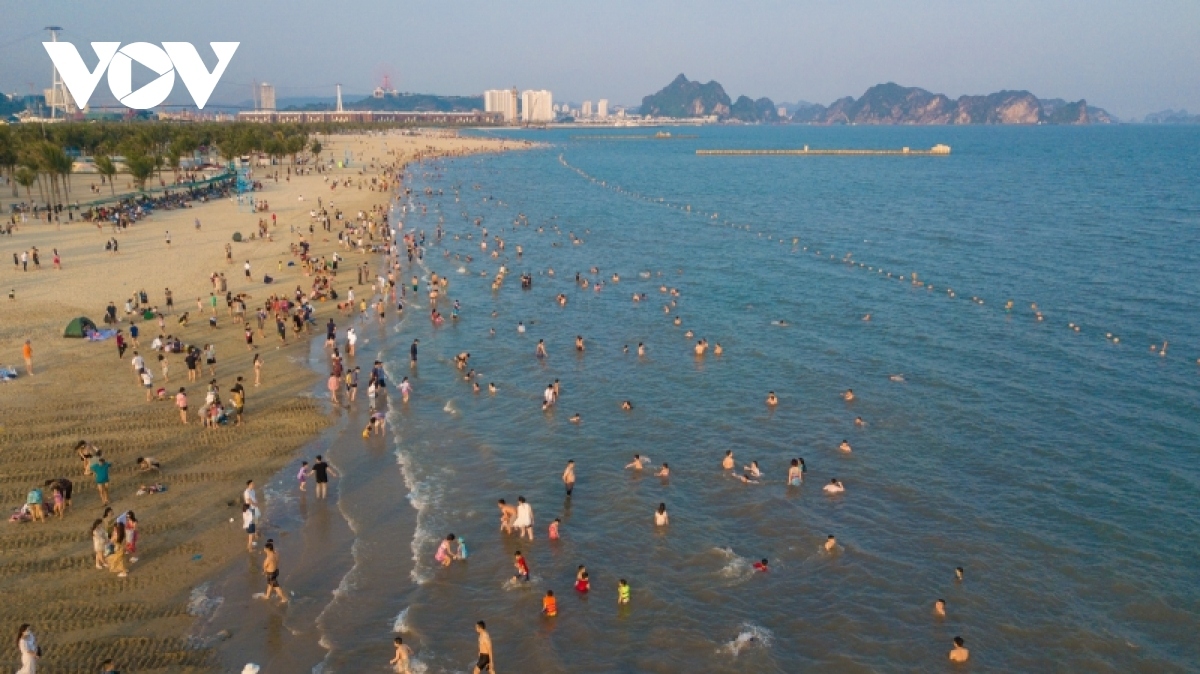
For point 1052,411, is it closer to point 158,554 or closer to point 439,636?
point 439,636

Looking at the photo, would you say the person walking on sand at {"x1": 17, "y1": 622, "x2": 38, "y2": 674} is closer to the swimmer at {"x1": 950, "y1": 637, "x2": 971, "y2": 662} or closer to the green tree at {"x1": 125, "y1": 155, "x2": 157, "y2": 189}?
the swimmer at {"x1": 950, "y1": 637, "x2": 971, "y2": 662}

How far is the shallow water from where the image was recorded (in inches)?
651

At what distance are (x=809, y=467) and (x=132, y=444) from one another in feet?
64.9

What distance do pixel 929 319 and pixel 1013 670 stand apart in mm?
28291

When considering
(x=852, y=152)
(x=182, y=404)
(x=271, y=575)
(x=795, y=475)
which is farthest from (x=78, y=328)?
(x=852, y=152)

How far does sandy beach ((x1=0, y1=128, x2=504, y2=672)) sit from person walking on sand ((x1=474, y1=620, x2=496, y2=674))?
4.77 m

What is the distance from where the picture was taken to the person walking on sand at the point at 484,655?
1452 centimetres

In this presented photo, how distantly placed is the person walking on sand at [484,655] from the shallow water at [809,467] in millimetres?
532

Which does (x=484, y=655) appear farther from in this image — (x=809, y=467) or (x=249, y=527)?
(x=809, y=467)

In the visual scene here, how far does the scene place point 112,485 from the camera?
21156 mm

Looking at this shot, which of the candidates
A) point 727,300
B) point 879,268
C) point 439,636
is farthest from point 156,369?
point 879,268

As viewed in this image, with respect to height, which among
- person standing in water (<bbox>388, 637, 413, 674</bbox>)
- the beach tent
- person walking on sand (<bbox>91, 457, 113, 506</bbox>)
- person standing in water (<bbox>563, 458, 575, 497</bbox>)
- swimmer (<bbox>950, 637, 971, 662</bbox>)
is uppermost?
the beach tent

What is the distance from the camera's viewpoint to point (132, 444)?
23625 millimetres

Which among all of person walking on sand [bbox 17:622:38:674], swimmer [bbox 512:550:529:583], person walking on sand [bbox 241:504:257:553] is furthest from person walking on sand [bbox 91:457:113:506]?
swimmer [bbox 512:550:529:583]
